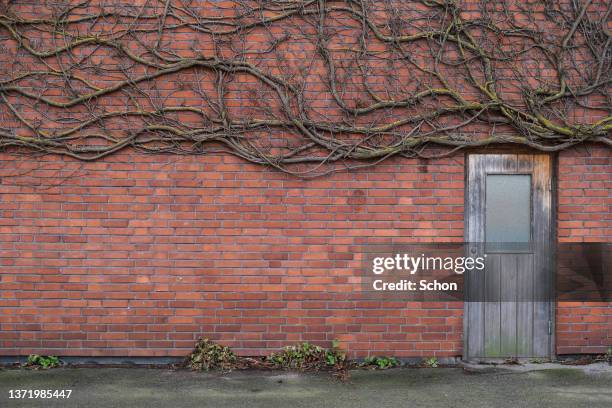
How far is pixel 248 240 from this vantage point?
5.99 meters

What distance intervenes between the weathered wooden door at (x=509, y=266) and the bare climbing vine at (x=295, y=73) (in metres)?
0.35

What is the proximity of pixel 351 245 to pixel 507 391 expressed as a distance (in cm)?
191

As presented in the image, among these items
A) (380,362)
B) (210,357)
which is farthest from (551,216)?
(210,357)

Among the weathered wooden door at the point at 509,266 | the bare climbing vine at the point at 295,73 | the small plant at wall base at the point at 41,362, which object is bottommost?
the small plant at wall base at the point at 41,362

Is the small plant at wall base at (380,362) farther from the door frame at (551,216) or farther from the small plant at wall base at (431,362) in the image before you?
the door frame at (551,216)

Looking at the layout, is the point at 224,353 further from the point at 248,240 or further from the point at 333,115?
the point at 333,115

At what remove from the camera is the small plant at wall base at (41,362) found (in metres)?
5.89

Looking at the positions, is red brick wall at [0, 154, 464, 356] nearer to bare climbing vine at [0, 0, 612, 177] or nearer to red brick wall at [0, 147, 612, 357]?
A: red brick wall at [0, 147, 612, 357]

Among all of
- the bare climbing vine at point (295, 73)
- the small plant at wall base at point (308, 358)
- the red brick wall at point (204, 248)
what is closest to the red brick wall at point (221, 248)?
the red brick wall at point (204, 248)

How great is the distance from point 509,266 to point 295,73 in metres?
2.86

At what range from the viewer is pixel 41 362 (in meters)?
5.90

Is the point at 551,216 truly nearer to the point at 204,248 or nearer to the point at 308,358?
the point at 308,358

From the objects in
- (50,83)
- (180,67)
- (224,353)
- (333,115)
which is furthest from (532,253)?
(50,83)

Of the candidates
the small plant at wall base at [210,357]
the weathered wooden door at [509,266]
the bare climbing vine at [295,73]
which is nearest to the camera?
the small plant at wall base at [210,357]
